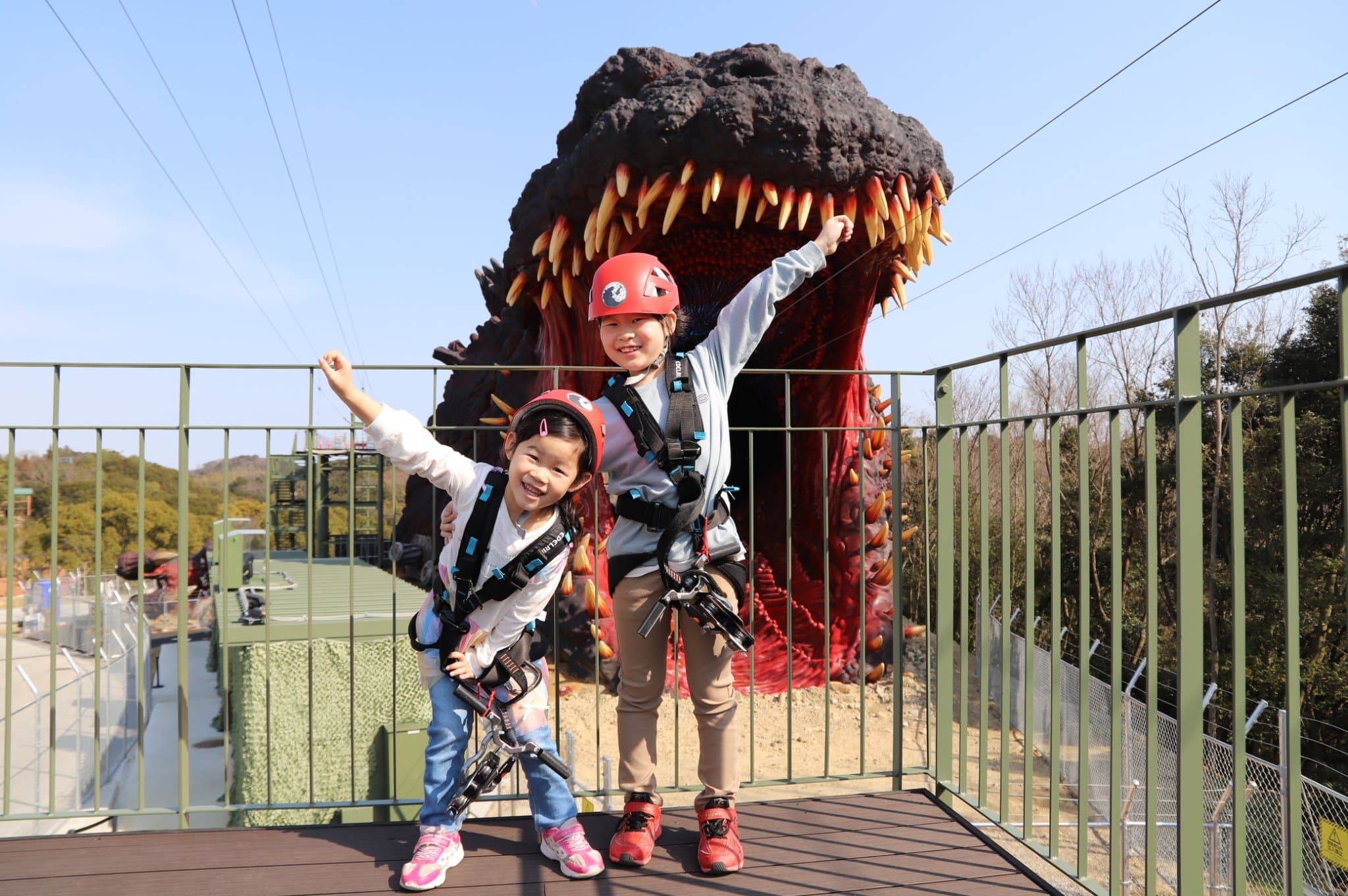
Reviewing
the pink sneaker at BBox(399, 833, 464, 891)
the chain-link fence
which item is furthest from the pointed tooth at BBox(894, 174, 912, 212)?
the chain-link fence

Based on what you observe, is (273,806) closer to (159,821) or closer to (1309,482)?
(159,821)

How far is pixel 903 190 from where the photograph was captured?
3.40 m

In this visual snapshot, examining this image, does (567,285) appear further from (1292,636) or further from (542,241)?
(1292,636)

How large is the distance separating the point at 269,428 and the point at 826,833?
5.80ft

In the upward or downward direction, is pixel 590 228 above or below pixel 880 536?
above

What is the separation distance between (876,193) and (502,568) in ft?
7.22

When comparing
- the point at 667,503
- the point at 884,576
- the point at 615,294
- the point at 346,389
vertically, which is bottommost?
the point at 884,576

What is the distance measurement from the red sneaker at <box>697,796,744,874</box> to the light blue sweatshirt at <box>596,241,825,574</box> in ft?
1.89

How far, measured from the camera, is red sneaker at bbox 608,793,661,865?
6.64 ft

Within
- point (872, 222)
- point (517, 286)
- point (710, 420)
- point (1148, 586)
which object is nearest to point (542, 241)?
point (517, 286)

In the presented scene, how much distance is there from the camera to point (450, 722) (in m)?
2.00

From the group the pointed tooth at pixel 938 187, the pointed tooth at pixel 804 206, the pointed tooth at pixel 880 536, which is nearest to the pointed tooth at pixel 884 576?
the pointed tooth at pixel 880 536

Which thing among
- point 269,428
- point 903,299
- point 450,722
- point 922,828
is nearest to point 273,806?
point 450,722

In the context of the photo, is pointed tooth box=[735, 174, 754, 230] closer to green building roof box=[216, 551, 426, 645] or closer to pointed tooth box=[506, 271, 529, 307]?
pointed tooth box=[506, 271, 529, 307]
